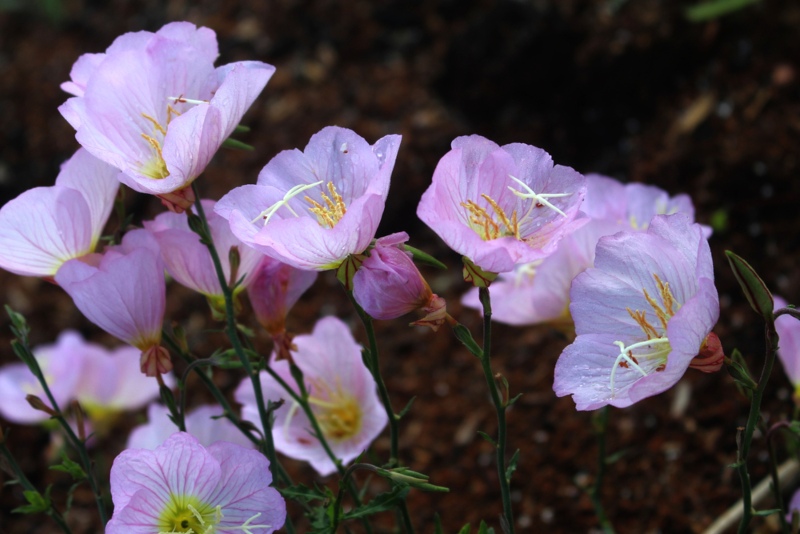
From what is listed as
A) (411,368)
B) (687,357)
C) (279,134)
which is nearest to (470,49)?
(279,134)

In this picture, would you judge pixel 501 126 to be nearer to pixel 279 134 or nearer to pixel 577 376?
pixel 279 134

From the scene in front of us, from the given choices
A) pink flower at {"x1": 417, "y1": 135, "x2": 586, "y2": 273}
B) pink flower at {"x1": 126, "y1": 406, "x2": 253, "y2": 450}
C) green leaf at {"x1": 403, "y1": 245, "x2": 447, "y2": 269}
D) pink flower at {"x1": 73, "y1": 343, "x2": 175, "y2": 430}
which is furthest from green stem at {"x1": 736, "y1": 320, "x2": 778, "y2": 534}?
pink flower at {"x1": 73, "y1": 343, "x2": 175, "y2": 430}

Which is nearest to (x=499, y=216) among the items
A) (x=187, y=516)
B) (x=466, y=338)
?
(x=466, y=338)

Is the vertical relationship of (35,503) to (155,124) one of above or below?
below

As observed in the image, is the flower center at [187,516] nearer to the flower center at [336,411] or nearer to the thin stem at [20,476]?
the thin stem at [20,476]

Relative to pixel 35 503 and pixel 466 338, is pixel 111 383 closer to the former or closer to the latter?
pixel 35 503
